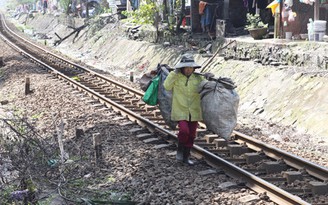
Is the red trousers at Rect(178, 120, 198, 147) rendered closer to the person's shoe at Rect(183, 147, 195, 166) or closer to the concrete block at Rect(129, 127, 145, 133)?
the person's shoe at Rect(183, 147, 195, 166)

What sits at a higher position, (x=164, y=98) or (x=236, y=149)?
(x=164, y=98)

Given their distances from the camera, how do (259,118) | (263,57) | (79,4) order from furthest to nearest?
(79,4) → (263,57) → (259,118)

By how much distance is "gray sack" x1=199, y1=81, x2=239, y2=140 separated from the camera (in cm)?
830

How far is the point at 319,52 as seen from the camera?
14.4m

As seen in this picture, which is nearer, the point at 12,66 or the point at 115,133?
the point at 115,133

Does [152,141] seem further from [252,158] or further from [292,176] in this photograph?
[292,176]

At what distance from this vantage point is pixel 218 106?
8328 mm

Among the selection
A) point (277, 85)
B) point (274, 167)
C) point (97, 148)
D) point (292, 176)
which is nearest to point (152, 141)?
point (97, 148)

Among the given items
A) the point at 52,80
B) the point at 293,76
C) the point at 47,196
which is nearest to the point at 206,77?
the point at 47,196

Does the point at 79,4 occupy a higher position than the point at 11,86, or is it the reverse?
the point at 79,4

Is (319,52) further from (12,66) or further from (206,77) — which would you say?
(12,66)

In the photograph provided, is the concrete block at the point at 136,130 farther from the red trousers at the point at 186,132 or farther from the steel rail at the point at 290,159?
the red trousers at the point at 186,132

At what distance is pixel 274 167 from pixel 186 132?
4.57 feet

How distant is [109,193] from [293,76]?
776 centimetres
